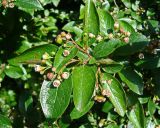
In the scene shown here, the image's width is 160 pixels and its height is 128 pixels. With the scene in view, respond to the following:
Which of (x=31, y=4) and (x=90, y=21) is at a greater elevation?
(x=31, y=4)

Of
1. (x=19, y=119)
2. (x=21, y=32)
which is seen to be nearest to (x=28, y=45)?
(x=21, y=32)

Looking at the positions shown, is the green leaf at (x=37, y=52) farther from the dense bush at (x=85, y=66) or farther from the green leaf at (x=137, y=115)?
the green leaf at (x=137, y=115)

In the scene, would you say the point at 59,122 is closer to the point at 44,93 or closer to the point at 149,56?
the point at 44,93

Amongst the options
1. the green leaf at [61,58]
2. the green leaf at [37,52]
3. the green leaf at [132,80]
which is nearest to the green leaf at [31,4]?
the green leaf at [37,52]

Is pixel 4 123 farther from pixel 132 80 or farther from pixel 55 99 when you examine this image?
pixel 132 80

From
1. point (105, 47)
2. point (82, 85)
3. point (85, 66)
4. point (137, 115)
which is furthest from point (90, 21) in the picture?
point (137, 115)

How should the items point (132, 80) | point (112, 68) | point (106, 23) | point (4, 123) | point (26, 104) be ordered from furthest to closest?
point (26, 104)
point (4, 123)
point (106, 23)
point (132, 80)
point (112, 68)
